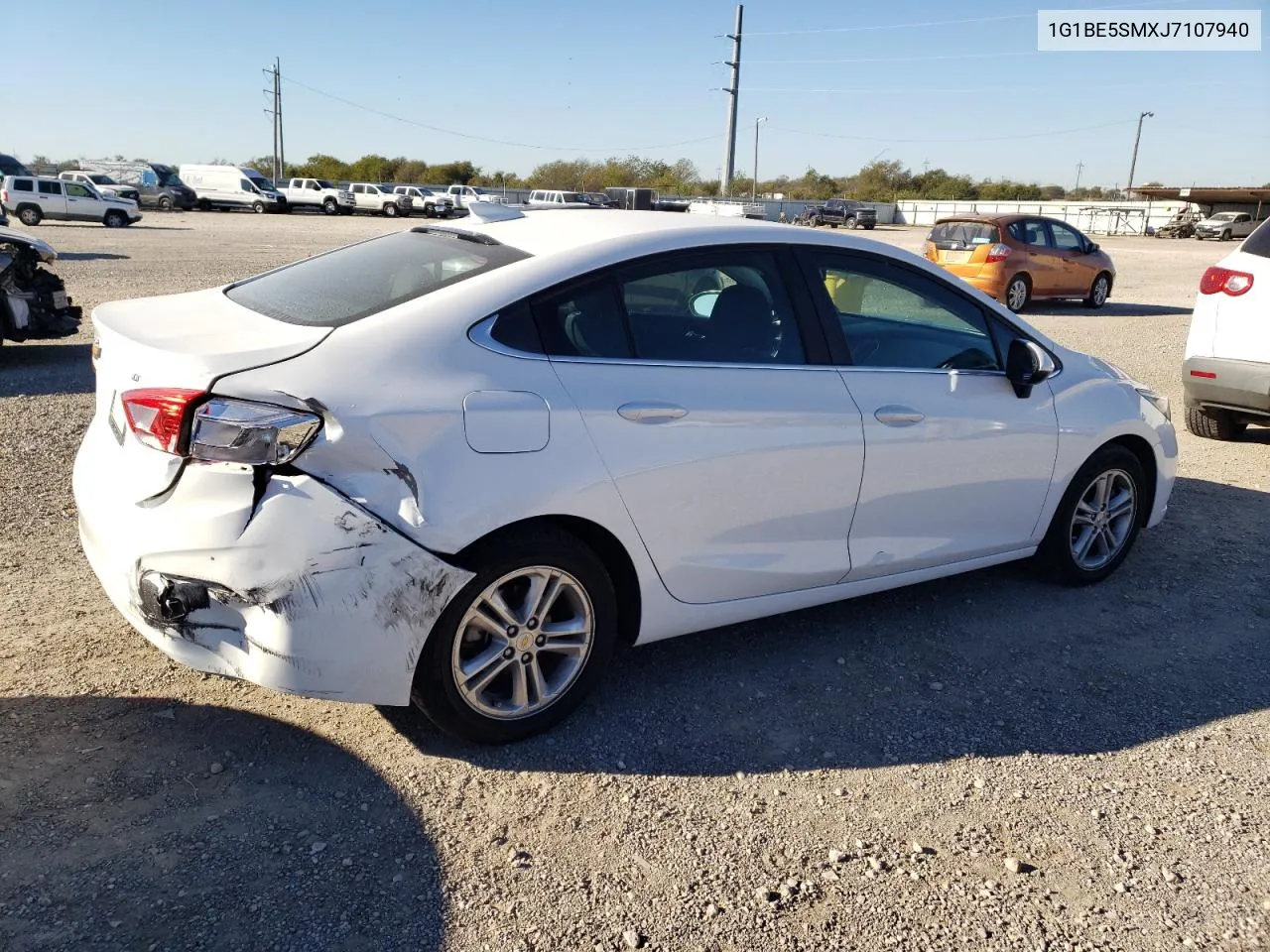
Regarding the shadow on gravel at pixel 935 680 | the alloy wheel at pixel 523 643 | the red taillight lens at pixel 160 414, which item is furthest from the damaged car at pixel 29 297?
the alloy wheel at pixel 523 643

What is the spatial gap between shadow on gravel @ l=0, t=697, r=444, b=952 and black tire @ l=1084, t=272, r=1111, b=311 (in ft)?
58.5

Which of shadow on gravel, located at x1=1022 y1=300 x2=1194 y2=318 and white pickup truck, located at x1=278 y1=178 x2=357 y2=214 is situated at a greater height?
white pickup truck, located at x1=278 y1=178 x2=357 y2=214

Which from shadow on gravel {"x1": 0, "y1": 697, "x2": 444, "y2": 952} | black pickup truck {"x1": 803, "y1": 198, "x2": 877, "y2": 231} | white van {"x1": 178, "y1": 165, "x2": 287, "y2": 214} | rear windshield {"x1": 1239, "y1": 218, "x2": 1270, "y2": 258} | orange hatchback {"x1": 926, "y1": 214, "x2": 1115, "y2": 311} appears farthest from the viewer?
black pickup truck {"x1": 803, "y1": 198, "x2": 877, "y2": 231}

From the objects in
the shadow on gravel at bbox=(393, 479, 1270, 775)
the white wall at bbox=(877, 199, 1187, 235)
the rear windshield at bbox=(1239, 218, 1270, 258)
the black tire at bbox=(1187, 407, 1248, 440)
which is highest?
the white wall at bbox=(877, 199, 1187, 235)

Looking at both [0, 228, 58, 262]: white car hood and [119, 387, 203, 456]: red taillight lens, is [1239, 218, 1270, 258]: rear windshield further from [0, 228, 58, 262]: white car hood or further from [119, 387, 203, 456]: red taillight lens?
[0, 228, 58, 262]: white car hood

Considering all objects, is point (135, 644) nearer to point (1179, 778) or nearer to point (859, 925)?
point (859, 925)

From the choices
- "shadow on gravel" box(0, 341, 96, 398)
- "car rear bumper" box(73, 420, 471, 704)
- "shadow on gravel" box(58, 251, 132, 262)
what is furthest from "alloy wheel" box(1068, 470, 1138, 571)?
"shadow on gravel" box(58, 251, 132, 262)

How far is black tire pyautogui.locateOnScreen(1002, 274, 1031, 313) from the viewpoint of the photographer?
1662cm

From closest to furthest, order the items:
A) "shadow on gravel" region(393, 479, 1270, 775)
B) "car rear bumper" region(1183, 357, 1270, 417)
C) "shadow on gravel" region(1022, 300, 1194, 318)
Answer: "shadow on gravel" region(393, 479, 1270, 775)
"car rear bumper" region(1183, 357, 1270, 417)
"shadow on gravel" region(1022, 300, 1194, 318)

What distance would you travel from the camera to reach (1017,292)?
16.8 m

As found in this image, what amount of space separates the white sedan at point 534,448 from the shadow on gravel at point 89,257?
64.3ft

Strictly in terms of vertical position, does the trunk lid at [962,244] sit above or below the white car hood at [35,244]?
above

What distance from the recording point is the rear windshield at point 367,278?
319 cm

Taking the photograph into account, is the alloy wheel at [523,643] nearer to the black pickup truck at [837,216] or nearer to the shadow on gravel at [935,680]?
the shadow on gravel at [935,680]
